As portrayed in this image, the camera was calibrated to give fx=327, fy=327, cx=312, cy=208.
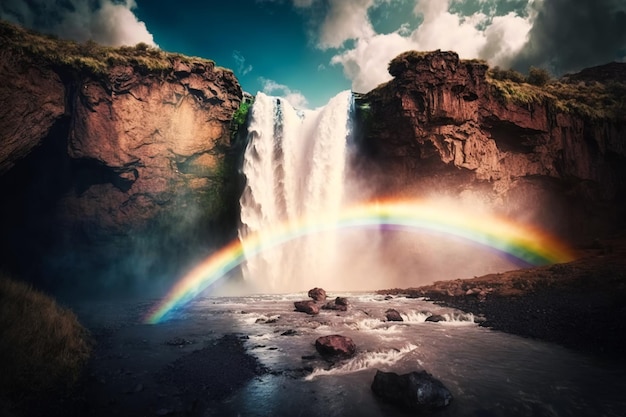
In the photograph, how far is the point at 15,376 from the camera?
737cm

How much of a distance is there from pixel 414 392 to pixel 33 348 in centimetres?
988

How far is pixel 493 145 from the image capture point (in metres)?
34.5

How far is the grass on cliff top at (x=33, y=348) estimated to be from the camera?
734 cm

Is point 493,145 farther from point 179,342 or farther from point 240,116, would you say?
point 179,342

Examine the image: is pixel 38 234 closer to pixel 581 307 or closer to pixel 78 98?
pixel 78 98

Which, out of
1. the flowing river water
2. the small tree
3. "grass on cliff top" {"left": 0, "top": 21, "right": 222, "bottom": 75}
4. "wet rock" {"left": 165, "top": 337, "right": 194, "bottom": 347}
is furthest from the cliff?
the small tree

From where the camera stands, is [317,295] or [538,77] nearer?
[317,295]

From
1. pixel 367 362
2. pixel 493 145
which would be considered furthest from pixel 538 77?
pixel 367 362

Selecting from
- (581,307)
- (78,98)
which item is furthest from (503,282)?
(78,98)

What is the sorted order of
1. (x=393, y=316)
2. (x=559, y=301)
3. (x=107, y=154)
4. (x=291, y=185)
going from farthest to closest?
(x=291, y=185) < (x=107, y=154) < (x=393, y=316) < (x=559, y=301)

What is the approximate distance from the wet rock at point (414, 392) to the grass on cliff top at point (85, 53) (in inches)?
1344

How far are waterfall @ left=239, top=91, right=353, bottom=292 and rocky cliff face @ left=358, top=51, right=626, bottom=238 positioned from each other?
4022mm

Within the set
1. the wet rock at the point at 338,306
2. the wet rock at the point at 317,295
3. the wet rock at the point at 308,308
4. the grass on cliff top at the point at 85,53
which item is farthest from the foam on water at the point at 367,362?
the grass on cliff top at the point at 85,53

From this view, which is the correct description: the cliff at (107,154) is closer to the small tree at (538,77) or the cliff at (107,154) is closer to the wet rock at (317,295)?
the wet rock at (317,295)
